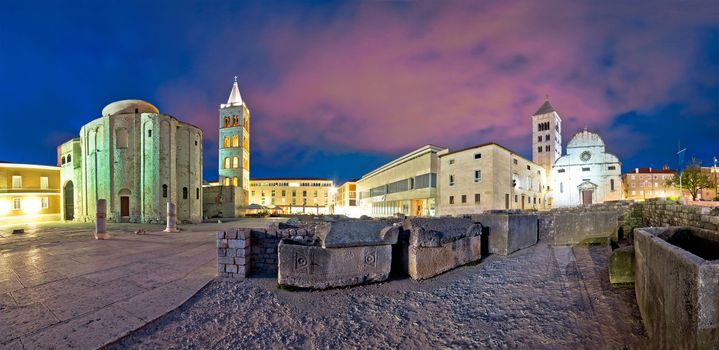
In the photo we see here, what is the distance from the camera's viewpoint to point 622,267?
507 centimetres

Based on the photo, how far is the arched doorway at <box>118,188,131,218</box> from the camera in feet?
80.6

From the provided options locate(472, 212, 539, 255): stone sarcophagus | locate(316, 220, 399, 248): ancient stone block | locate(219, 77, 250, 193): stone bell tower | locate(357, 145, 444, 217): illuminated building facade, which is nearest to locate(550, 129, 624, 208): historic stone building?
locate(357, 145, 444, 217): illuminated building facade

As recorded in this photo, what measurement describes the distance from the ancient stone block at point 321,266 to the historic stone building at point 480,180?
67.9 feet

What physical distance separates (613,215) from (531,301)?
6.52 metres

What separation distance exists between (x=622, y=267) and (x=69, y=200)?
45159 millimetres

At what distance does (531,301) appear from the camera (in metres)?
4.95

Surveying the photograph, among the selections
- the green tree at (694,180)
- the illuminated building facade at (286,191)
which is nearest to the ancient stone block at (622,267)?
the green tree at (694,180)

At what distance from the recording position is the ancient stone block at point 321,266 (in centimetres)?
593

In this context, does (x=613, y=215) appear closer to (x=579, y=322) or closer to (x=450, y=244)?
(x=450, y=244)

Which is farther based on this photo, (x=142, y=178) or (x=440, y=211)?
(x=440, y=211)

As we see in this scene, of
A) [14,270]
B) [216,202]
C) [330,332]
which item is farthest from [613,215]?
[216,202]

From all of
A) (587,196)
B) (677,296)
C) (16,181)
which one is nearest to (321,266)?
(677,296)

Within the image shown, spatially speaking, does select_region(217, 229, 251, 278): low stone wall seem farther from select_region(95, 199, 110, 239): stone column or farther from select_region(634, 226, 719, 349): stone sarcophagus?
select_region(95, 199, 110, 239): stone column

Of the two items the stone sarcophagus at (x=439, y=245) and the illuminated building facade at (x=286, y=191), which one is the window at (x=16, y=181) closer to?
the stone sarcophagus at (x=439, y=245)
